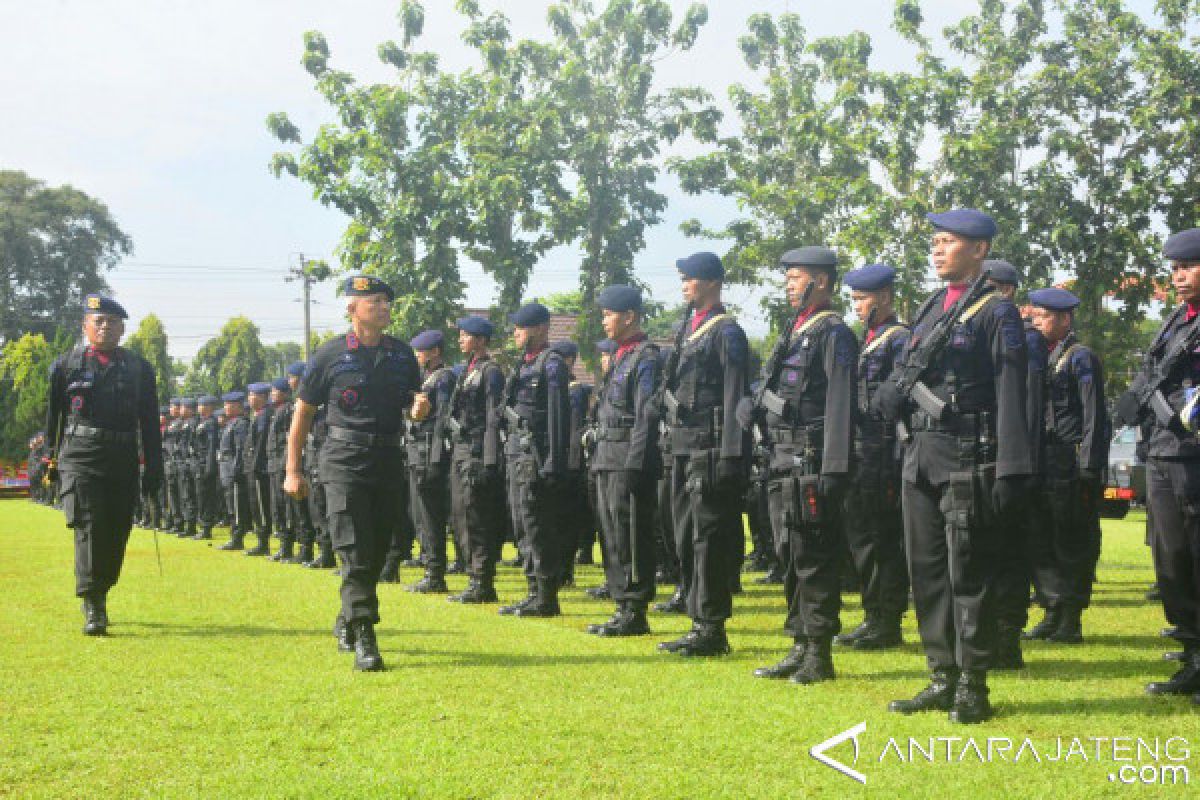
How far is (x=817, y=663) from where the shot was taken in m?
6.54

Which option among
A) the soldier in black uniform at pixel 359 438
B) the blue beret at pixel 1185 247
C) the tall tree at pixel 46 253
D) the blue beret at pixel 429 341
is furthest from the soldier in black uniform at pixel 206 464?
the tall tree at pixel 46 253

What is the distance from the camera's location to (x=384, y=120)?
2380 centimetres

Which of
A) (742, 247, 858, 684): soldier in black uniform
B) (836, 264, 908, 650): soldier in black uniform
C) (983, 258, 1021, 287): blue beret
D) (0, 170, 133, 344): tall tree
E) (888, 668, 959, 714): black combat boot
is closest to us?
(888, 668, 959, 714): black combat boot

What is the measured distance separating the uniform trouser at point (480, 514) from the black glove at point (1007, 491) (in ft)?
18.2

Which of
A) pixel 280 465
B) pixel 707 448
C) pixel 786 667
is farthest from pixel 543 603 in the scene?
pixel 280 465

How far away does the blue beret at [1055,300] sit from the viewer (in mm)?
8484

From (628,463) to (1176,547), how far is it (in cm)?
351

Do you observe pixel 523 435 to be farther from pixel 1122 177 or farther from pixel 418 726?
pixel 1122 177

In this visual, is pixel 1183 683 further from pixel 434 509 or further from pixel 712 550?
pixel 434 509

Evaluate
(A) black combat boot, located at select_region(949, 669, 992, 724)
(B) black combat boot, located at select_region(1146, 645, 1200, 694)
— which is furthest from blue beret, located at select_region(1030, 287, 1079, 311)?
(A) black combat boot, located at select_region(949, 669, 992, 724)

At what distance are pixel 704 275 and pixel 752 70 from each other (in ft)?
67.7

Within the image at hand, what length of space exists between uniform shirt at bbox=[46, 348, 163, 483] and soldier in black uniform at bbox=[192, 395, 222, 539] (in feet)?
33.1

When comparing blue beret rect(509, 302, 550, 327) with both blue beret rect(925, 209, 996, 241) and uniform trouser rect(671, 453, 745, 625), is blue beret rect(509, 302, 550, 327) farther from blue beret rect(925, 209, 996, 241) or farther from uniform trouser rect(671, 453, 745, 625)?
blue beret rect(925, 209, 996, 241)

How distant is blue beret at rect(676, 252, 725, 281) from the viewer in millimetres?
7660
